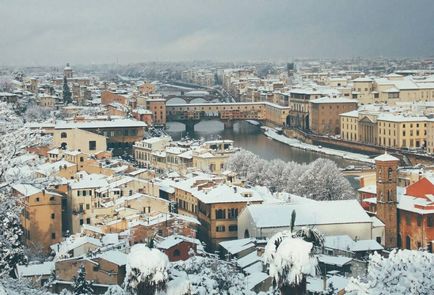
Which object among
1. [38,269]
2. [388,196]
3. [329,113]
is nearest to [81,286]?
[38,269]

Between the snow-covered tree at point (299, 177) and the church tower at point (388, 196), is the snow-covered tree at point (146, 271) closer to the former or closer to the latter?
the church tower at point (388, 196)

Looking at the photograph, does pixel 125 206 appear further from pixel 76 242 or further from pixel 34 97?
pixel 34 97

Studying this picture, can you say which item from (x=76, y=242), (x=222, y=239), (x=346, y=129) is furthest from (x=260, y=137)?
(x=76, y=242)

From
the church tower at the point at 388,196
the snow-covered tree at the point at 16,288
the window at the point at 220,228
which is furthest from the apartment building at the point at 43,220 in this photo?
the snow-covered tree at the point at 16,288

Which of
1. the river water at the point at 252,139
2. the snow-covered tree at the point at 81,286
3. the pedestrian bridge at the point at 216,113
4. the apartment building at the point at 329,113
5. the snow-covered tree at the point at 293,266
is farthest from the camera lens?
the pedestrian bridge at the point at 216,113

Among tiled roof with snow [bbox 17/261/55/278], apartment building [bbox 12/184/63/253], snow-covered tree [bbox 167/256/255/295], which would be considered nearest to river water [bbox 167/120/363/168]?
apartment building [bbox 12/184/63/253]

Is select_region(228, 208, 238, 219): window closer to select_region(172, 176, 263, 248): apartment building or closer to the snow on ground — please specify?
select_region(172, 176, 263, 248): apartment building
